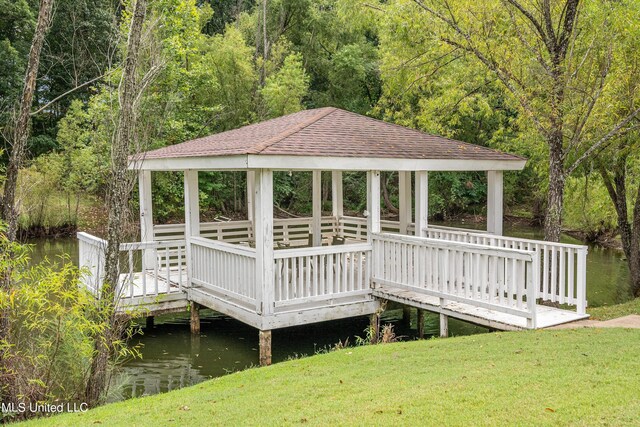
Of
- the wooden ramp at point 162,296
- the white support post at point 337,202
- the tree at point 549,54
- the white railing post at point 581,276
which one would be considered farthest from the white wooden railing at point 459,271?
the white support post at point 337,202

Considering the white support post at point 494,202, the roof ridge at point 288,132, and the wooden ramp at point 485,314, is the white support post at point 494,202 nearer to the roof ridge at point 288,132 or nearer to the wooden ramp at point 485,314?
the wooden ramp at point 485,314

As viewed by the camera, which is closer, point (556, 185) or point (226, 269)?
point (226, 269)

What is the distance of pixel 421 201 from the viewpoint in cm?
969

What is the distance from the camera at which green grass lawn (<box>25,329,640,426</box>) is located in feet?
13.3

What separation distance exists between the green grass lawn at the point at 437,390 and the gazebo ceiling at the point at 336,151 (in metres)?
2.83

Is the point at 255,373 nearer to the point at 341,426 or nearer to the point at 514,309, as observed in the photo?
the point at 341,426

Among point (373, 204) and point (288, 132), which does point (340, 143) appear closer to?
point (288, 132)

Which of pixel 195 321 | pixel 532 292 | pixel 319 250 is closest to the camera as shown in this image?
pixel 532 292

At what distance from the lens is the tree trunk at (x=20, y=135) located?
5.61 metres

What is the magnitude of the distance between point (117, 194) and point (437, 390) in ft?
11.4

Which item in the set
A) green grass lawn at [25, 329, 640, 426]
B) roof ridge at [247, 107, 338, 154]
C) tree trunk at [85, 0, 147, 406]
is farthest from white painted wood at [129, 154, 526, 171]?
green grass lawn at [25, 329, 640, 426]

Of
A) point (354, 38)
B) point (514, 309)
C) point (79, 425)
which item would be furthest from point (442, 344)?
point (354, 38)

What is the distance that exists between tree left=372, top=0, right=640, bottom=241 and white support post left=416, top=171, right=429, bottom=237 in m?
1.98

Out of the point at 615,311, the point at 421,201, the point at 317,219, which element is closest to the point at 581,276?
the point at 615,311
